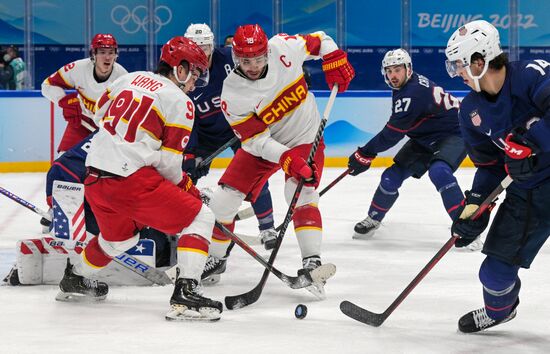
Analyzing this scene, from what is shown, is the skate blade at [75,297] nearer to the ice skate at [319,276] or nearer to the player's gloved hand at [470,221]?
the ice skate at [319,276]

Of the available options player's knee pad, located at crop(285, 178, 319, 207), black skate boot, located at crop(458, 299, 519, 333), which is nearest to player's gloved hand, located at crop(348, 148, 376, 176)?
player's knee pad, located at crop(285, 178, 319, 207)

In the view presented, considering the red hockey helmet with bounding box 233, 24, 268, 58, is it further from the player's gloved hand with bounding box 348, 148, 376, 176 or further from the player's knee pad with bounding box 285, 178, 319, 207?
the player's gloved hand with bounding box 348, 148, 376, 176

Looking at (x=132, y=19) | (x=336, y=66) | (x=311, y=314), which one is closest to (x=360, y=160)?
(x=336, y=66)

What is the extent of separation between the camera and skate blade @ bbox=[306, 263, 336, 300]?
368 centimetres

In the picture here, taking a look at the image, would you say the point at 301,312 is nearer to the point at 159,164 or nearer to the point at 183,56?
the point at 159,164

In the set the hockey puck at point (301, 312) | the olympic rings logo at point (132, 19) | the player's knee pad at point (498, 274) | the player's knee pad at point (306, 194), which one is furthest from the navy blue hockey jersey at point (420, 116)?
the olympic rings logo at point (132, 19)

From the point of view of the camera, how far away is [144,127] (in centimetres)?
330

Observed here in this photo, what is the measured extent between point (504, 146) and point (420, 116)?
2126mm

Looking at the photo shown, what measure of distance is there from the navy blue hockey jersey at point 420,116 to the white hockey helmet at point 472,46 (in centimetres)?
202

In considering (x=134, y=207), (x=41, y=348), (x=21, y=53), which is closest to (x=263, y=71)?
(x=134, y=207)

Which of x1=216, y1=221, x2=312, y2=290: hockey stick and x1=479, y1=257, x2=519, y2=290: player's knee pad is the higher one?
x1=479, y1=257, x2=519, y2=290: player's knee pad

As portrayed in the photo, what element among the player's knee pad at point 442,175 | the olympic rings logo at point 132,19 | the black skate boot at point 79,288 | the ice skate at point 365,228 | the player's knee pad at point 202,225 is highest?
the olympic rings logo at point 132,19

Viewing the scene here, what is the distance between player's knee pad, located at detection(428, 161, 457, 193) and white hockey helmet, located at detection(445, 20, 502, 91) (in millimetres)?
1957

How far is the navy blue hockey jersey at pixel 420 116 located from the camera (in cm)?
493
